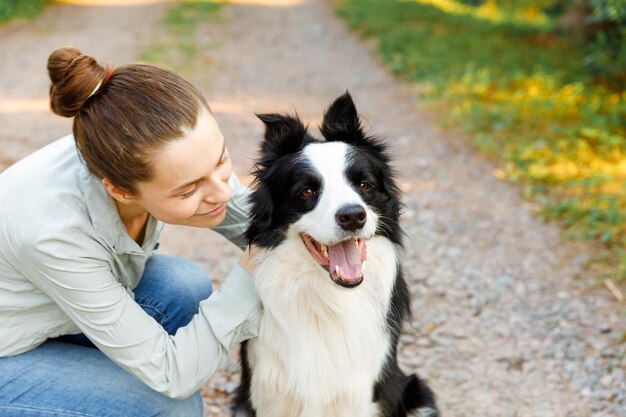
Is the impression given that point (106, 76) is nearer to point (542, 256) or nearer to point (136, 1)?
point (542, 256)

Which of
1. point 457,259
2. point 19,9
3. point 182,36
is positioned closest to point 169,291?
point 457,259

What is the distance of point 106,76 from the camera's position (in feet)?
6.77

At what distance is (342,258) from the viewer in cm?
230

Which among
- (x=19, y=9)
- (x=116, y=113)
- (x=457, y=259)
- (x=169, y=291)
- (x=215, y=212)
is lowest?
(x=19, y=9)

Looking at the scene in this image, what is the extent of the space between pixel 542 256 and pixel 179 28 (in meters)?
9.27

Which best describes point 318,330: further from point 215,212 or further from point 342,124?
point 342,124

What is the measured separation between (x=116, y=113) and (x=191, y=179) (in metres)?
0.31

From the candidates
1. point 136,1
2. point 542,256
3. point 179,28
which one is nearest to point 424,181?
point 542,256

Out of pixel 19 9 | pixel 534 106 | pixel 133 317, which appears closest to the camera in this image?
pixel 133 317

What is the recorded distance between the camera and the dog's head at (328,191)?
2236 millimetres

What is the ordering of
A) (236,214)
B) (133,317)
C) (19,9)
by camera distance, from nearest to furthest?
(133,317), (236,214), (19,9)

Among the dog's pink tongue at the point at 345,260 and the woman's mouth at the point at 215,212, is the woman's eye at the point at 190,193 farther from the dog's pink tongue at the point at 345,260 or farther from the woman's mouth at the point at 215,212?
the dog's pink tongue at the point at 345,260

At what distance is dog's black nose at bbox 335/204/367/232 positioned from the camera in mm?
2143

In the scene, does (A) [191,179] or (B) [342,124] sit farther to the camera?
(B) [342,124]
